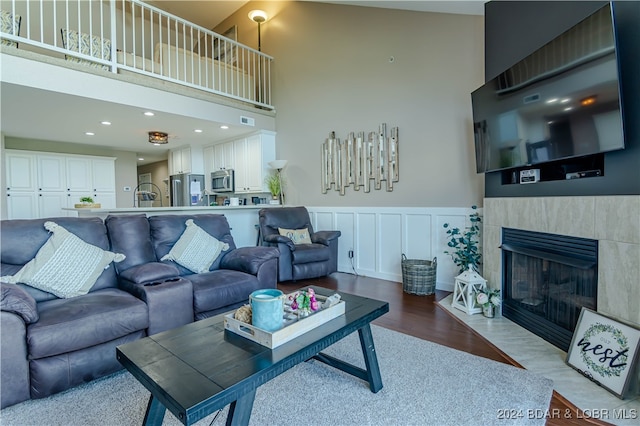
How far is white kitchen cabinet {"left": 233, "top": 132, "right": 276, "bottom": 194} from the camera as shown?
18.7 ft

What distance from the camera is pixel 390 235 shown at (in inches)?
166

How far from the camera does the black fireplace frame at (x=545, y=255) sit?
2.05 metres

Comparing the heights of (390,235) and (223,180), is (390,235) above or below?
below

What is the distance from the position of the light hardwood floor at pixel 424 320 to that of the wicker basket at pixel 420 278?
7cm

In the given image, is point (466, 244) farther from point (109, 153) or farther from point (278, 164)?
point (109, 153)

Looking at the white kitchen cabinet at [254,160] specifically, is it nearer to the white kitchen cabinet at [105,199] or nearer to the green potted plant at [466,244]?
the white kitchen cabinet at [105,199]

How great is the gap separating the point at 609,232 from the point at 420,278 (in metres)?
1.87

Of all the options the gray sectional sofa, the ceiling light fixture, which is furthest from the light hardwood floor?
the ceiling light fixture

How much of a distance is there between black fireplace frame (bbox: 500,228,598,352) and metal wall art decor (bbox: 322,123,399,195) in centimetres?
173

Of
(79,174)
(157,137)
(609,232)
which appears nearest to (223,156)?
(157,137)

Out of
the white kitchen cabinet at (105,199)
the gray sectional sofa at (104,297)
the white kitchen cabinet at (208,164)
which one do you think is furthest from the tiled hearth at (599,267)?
the white kitchen cabinet at (105,199)

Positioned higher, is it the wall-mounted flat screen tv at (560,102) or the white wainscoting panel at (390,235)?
the wall-mounted flat screen tv at (560,102)

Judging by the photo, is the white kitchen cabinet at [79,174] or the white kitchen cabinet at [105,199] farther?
the white kitchen cabinet at [105,199]

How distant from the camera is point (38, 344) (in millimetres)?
1609
